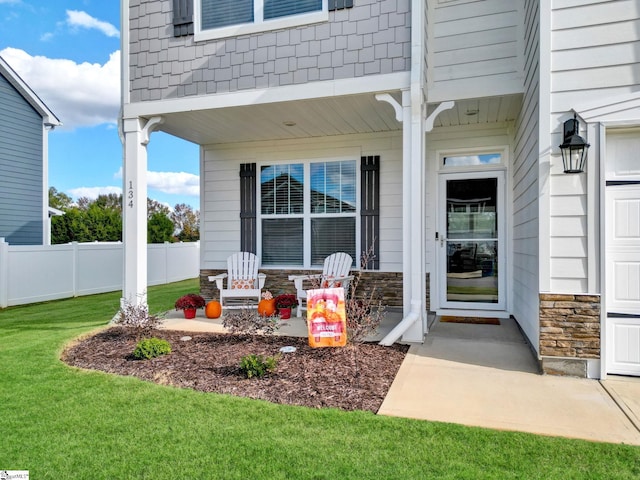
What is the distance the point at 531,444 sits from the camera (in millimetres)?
2332

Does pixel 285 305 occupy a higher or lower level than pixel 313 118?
lower

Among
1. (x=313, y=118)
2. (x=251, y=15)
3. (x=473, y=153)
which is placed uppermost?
(x=251, y=15)

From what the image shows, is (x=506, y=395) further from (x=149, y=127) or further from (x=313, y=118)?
(x=149, y=127)

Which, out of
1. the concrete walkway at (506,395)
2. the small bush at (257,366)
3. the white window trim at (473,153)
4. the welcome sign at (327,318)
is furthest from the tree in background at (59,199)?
the concrete walkway at (506,395)

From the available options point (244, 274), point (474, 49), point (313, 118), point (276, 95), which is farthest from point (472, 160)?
point (244, 274)

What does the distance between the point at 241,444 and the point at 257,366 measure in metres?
1.10

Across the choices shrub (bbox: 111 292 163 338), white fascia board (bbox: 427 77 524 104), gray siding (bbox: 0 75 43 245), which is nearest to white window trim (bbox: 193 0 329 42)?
white fascia board (bbox: 427 77 524 104)

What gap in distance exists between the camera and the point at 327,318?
3.99 metres

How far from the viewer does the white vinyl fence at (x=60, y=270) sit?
768 cm

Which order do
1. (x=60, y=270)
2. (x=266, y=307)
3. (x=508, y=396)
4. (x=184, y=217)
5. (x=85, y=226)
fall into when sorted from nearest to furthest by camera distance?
(x=508, y=396)
(x=266, y=307)
(x=60, y=270)
(x=85, y=226)
(x=184, y=217)

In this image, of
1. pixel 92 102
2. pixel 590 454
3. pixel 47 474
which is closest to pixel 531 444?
pixel 590 454

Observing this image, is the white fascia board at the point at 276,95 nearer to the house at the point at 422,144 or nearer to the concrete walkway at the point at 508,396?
the house at the point at 422,144

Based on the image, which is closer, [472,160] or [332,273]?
[472,160]

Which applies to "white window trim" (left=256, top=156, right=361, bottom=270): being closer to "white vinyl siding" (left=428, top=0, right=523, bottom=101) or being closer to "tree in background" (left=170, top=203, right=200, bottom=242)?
"white vinyl siding" (left=428, top=0, right=523, bottom=101)
